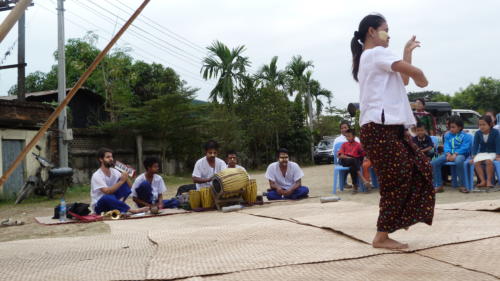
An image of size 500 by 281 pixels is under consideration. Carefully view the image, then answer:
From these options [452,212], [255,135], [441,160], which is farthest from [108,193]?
[255,135]

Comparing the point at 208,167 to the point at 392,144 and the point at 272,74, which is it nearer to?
the point at 392,144

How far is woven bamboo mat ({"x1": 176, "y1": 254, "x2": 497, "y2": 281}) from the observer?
242 centimetres

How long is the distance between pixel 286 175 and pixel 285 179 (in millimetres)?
70

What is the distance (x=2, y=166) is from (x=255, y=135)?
13972mm

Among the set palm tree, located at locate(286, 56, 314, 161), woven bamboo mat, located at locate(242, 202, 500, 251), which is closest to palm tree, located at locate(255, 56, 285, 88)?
palm tree, located at locate(286, 56, 314, 161)

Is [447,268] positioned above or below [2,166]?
below

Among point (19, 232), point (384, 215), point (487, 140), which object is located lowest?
point (19, 232)

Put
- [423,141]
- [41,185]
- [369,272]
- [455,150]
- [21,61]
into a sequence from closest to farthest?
[369,272], [455,150], [423,141], [41,185], [21,61]

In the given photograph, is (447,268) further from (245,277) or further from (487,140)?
(487,140)

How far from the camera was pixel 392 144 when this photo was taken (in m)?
3.11

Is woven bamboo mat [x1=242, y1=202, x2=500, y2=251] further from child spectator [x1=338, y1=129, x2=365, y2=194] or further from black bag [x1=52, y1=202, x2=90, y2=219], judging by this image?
child spectator [x1=338, y1=129, x2=365, y2=194]

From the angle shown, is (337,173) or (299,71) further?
(299,71)

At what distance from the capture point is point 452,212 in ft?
14.6

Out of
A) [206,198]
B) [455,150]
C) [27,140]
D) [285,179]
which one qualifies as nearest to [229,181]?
[206,198]
